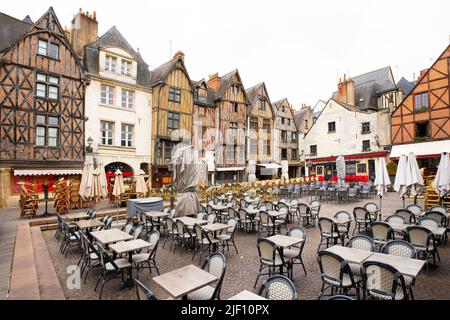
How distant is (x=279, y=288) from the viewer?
10.3 feet

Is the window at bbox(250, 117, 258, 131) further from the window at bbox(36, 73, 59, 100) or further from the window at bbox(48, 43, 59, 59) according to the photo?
the window at bbox(48, 43, 59, 59)

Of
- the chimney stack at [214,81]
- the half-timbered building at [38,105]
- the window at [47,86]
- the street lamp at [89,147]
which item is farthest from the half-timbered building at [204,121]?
the window at [47,86]

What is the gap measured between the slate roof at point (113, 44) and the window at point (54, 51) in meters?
1.85

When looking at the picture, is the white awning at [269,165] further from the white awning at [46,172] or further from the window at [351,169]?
the white awning at [46,172]

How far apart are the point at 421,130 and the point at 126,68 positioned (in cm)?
2517

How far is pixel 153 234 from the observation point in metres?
5.54

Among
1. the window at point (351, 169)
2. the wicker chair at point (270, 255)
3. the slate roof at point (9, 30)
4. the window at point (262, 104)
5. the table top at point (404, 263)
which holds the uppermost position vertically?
the slate roof at point (9, 30)

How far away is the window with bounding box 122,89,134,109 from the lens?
18.4 metres

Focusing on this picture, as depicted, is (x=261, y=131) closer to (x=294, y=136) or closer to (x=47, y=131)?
(x=294, y=136)

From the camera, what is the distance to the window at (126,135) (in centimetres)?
1822

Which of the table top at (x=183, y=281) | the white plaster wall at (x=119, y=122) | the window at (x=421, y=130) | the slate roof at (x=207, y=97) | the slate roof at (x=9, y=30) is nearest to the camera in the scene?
the table top at (x=183, y=281)

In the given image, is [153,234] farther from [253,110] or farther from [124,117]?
[253,110]

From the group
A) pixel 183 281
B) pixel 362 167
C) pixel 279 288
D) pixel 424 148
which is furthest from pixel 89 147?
pixel 424 148
